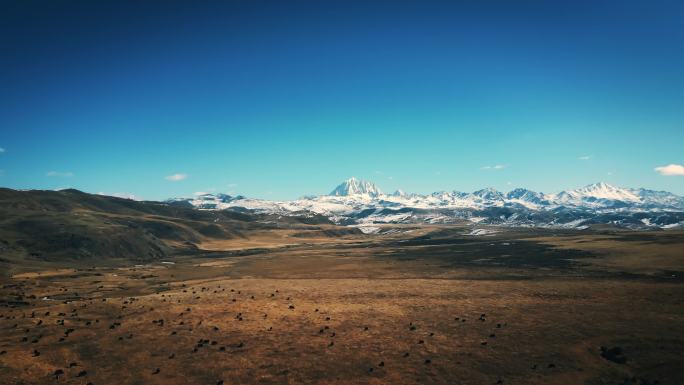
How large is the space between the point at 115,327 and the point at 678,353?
205 feet

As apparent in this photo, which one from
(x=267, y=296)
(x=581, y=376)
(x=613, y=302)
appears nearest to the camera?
(x=581, y=376)

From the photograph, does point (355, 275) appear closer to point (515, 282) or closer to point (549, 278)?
point (515, 282)

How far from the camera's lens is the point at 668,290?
203 feet

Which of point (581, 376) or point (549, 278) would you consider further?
point (549, 278)

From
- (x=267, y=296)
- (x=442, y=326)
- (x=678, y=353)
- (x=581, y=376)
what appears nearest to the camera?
(x=581, y=376)

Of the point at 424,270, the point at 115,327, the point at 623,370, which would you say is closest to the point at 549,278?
the point at 424,270

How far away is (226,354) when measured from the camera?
40.4 meters

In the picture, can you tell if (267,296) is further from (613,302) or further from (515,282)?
(613,302)

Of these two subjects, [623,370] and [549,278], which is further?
[549,278]

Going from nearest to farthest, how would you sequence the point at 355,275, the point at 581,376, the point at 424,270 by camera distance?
the point at 581,376, the point at 355,275, the point at 424,270

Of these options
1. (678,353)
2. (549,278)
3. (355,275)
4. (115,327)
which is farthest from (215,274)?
(678,353)

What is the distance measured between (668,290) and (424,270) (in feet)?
166

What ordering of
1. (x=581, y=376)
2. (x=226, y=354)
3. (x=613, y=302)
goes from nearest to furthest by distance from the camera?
(x=581, y=376), (x=226, y=354), (x=613, y=302)

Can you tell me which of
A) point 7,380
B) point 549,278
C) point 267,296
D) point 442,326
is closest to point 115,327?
point 7,380
